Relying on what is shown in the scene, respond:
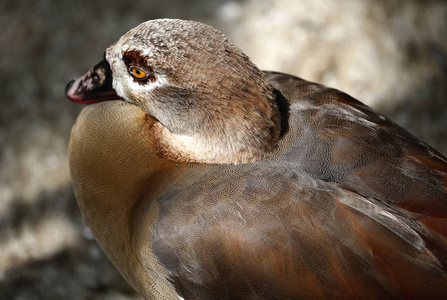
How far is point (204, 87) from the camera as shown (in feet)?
4.26

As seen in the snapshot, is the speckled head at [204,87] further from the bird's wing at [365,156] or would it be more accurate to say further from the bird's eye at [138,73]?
the bird's wing at [365,156]

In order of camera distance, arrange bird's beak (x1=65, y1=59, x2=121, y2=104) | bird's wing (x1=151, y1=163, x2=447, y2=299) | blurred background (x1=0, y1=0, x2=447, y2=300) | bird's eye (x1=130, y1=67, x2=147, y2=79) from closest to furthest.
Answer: bird's wing (x1=151, y1=163, x2=447, y2=299) → bird's eye (x1=130, y1=67, x2=147, y2=79) → bird's beak (x1=65, y1=59, x2=121, y2=104) → blurred background (x1=0, y1=0, x2=447, y2=300)

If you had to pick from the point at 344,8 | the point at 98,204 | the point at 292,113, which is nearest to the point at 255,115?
the point at 292,113

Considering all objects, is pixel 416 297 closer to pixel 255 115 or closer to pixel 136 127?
pixel 255 115

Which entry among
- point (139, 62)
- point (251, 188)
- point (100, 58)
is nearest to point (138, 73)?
point (139, 62)

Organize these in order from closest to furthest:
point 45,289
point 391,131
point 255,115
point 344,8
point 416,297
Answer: point 416,297, point 255,115, point 391,131, point 45,289, point 344,8

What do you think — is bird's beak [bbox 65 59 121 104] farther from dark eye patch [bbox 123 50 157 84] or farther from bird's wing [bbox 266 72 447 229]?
bird's wing [bbox 266 72 447 229]

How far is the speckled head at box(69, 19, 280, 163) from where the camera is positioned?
1.29m

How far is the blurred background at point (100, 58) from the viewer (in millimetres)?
2064

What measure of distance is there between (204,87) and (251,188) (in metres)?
0.30

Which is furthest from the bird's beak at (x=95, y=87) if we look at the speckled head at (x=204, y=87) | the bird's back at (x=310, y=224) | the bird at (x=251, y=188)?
the bird's back at (x=310, y=224)

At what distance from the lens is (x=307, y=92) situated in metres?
1.60

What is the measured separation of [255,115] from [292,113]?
0.22 meters

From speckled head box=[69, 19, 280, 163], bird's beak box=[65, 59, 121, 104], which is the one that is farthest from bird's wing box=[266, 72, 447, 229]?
bird's beak box=[65, 59, 121, 104]
